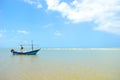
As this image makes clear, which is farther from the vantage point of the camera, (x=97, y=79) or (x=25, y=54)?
(x=25, y=54)

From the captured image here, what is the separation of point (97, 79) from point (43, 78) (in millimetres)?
2581

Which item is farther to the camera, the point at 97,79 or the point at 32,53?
the point at 32,53

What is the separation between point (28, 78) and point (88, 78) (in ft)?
9.52

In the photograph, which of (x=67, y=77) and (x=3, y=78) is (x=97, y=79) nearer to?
(x=67, y=77)

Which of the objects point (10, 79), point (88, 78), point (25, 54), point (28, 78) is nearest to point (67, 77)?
point (88, 78)

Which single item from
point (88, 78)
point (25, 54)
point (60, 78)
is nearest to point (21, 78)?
point (60, 78)

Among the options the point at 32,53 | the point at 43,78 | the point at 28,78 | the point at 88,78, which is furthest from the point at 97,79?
the point at 32,53

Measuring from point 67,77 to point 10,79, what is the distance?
8.98 feet

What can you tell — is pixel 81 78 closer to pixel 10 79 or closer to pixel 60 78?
pixel 60 78

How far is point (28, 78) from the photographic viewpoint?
1027 centimetres

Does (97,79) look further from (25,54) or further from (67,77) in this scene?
(25,54)

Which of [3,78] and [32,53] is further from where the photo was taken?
[32,53]

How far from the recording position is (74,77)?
10.3 meters

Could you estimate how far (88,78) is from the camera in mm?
10055
